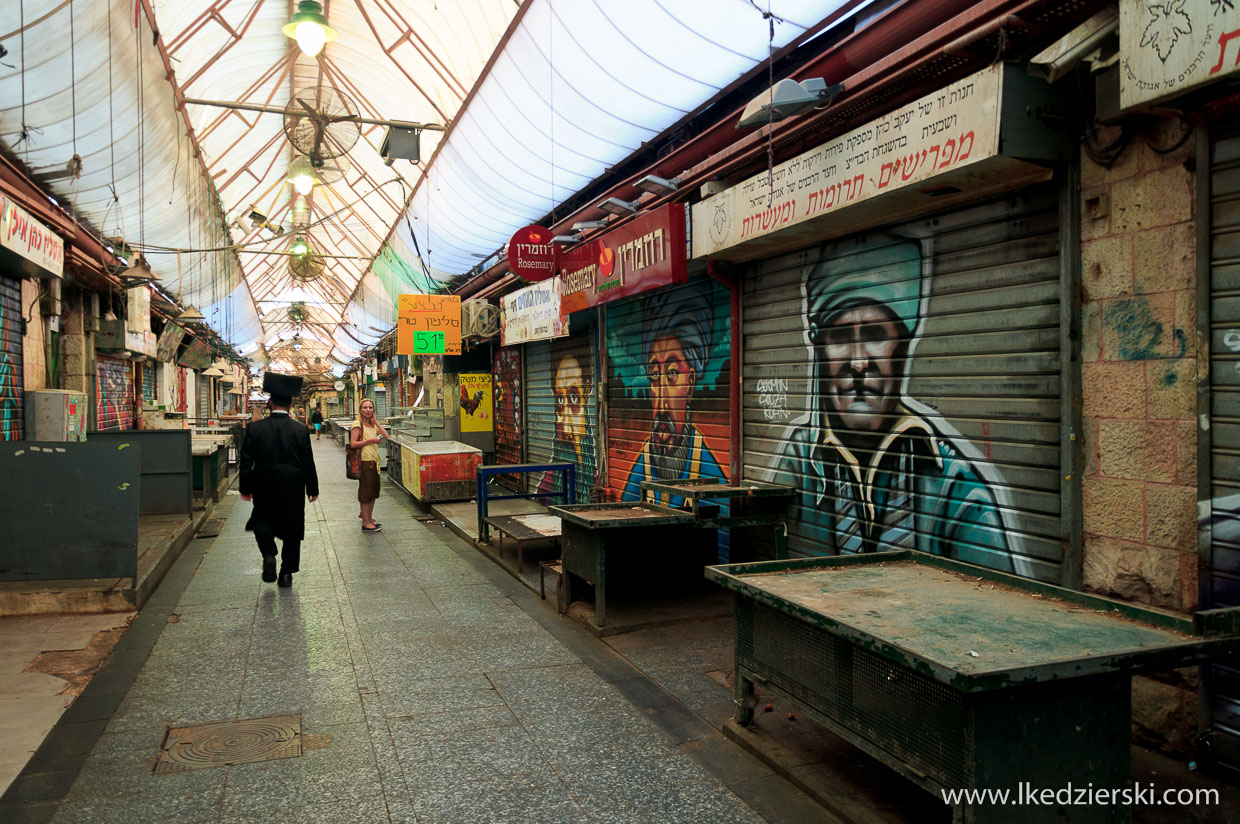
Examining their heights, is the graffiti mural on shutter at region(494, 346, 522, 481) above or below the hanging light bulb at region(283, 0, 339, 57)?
below

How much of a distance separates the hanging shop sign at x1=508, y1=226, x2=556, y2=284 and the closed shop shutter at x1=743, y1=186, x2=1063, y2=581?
3.22 m

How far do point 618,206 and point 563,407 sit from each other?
445 cm

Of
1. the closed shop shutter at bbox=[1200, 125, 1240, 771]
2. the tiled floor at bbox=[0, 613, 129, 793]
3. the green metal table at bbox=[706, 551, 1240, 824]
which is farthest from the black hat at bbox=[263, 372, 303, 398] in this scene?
the closed shop shutter at bbox=[1200, 125, 1240, 771]

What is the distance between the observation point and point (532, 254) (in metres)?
8.90

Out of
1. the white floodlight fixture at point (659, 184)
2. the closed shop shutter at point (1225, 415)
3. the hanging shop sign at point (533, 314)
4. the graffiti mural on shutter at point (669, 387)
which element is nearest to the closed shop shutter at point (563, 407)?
the hanging shop sign at point (533, 314)

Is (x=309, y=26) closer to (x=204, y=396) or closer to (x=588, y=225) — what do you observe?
(x=588, y=225)

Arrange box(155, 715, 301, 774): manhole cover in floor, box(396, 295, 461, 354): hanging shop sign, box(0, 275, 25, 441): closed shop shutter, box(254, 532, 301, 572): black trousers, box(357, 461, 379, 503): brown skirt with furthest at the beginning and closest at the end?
box(396, 295, 461, 354): hanging shop sign < box(357, 461, 379, 503): brown skirt < box(0, 275, 25, 441): closed shop shutter < box(254, 532, 301, 572): black trousers < box(155, 715, 301, 774): manhole cover in floor

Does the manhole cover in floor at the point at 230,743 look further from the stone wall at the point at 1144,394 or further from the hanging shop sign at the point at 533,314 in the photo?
the hanging shop sign at the point at 533,314

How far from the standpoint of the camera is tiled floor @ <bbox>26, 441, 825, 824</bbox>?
3188mm

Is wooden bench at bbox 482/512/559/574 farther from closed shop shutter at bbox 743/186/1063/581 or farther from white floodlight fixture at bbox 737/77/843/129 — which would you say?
white floodlight fixture at bbox 737/77/843/129

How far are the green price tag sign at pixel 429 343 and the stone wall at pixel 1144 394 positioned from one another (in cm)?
1080

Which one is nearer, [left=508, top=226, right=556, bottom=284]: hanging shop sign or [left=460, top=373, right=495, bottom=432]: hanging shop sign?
[left=508, top=226, right=556, bottom=284]: hanging shop sign

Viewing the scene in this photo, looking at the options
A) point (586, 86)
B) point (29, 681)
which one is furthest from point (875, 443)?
point (29, 681)

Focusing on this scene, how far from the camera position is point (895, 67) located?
4.39m
